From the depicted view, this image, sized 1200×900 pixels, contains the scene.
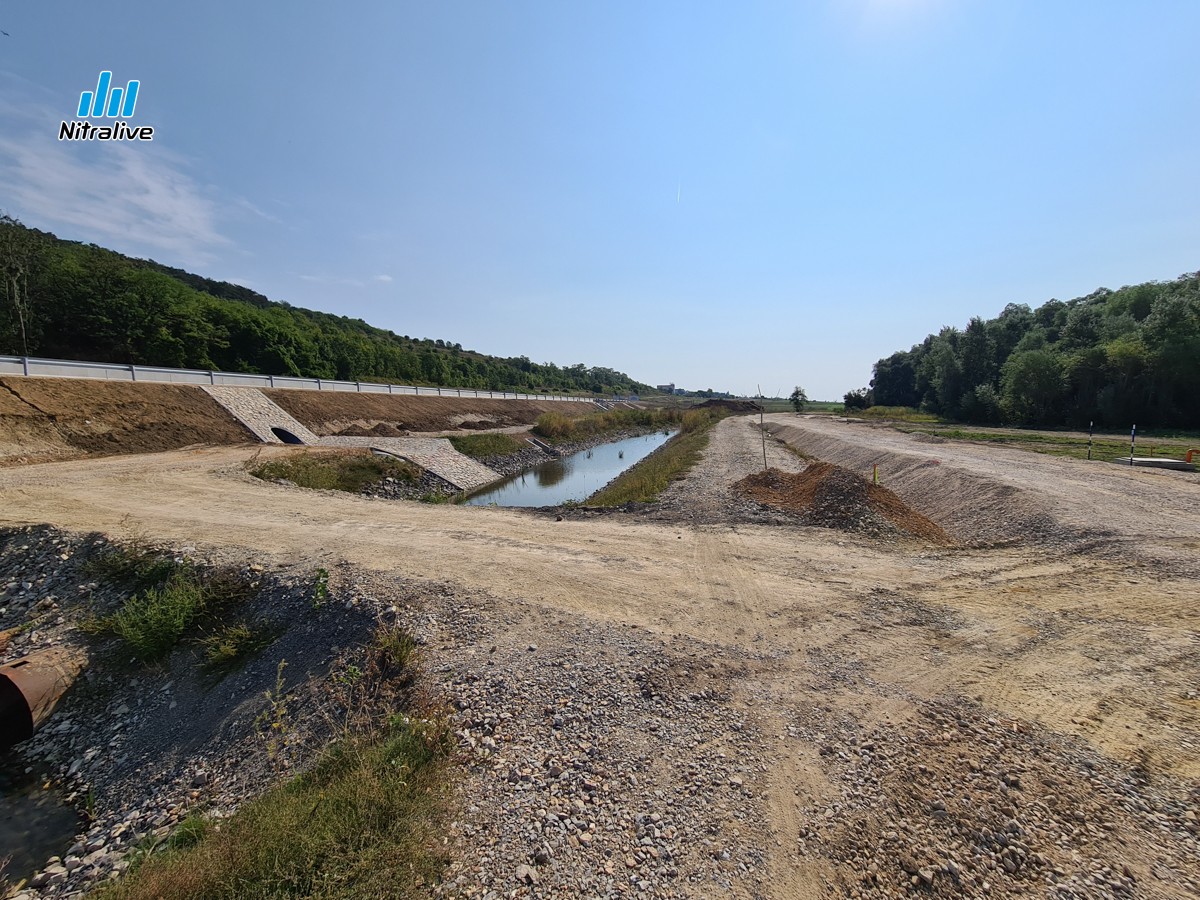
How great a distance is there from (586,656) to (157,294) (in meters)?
49.6

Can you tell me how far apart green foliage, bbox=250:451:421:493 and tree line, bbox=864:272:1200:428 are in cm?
4611

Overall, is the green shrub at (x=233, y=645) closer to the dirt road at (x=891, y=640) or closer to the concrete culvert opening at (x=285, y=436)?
the dirt road at (x=891, y=640)

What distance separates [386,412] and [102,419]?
1840 centimetres

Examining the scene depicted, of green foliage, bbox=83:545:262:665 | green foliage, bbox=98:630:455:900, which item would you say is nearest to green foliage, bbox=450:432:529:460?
green foliage, bbox=83:545:262:665

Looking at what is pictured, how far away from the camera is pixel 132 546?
9.73 metres

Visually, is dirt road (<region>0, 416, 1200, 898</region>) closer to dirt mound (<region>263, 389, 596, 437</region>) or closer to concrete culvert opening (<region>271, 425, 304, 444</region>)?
concrete culvert opening (<region>271, 425, 304, 444</region>)

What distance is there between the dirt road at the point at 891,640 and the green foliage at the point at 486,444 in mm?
18224

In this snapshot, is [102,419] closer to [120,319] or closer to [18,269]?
[120,319]

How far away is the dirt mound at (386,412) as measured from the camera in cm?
3155

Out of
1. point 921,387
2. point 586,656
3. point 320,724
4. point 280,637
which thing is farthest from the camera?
point 921,387

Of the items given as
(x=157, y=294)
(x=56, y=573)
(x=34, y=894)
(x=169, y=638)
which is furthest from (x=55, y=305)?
(x=34, y=894)

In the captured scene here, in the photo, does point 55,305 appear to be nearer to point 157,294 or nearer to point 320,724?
point 157,294

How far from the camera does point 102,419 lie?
20.1m

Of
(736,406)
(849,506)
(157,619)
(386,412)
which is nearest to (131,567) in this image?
(157,619)
